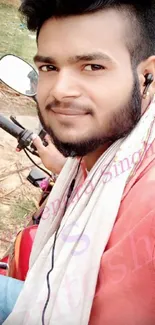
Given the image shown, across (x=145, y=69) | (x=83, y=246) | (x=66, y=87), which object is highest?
(x=66, y=87)

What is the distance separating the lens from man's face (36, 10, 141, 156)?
4.68ft

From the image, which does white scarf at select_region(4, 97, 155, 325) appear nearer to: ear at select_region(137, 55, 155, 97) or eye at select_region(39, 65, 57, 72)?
ear at select_region(137, 55, 155, 97)

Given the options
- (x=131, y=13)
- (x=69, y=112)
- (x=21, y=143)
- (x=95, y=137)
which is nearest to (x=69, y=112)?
(x=69, y=112)

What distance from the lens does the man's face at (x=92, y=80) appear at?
1.43 metres

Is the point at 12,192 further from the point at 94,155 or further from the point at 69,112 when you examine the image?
the point at 69,112

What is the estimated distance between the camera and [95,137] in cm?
149

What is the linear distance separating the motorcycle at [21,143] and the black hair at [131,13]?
0.58m

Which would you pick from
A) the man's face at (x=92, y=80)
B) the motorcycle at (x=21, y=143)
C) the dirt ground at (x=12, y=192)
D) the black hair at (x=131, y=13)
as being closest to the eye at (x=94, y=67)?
the man's face at (x=92, y=80)

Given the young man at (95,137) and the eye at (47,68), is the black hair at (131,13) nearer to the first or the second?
the young man at (95,137)

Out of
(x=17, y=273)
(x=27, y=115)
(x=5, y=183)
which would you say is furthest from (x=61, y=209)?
(x=27, y=115)

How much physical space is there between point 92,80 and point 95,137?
204 millimetres

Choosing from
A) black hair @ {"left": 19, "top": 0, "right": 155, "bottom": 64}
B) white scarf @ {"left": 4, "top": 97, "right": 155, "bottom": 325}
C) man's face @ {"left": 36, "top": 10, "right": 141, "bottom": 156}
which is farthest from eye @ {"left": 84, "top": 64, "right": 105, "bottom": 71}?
white scarf @ {"left": 4, "top": 97, "right": 155, "bottom": 325}

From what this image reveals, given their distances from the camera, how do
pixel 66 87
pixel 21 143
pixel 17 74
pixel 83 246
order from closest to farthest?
pixel 83 246
pixel 66 87
pixel 21 143
pixel 17 74

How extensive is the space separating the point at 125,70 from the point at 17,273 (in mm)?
1112
